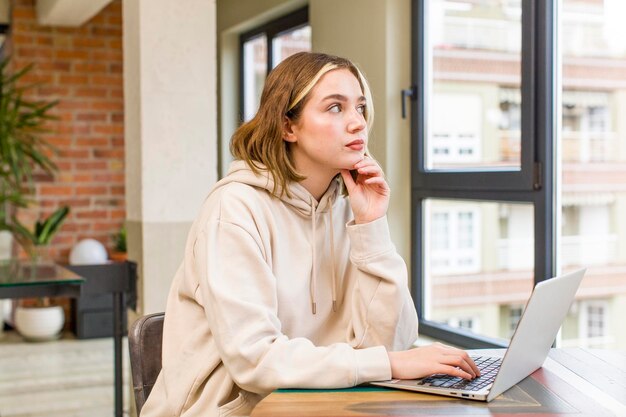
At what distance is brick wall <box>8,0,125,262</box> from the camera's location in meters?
6.37

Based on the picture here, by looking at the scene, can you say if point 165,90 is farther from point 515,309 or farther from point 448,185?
point 515,309

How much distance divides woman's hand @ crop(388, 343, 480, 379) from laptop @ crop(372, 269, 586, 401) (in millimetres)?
12

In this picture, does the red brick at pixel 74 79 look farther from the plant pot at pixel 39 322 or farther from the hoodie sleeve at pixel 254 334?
the hoodie sleeve at pixel 254 334

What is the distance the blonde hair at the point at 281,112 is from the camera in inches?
68.4

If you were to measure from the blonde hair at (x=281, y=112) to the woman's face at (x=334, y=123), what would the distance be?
2cm

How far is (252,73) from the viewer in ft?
20.6

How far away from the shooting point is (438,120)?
404 centimetres

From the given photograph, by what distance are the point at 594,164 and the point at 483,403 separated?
204 centimetres

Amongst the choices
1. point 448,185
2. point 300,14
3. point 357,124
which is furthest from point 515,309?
point 300,14

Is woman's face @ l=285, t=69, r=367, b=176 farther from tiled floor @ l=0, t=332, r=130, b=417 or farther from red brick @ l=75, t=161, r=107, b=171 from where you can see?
red brick @ l=75, t=161, r=107, b=171

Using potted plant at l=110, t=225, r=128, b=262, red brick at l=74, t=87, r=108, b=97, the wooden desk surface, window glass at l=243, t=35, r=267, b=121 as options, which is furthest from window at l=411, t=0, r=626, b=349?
red brick at l=74, t=87, r=108, b=97

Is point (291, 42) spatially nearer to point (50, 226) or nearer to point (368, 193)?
point (50, 226)

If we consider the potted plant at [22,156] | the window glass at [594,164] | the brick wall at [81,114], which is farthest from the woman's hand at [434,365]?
the brick wall at [81,114]

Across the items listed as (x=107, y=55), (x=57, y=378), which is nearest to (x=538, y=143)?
(x=57, y=378)
